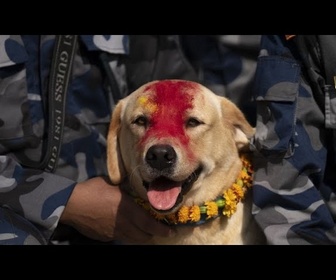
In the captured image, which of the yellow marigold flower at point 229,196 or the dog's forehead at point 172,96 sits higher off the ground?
the dog's forehead at point 172,96

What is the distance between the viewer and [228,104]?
2.30 meters

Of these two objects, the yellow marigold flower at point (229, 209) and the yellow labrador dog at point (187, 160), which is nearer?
the yellow labrador dog at point (187, 160)

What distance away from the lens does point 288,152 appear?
2.13m

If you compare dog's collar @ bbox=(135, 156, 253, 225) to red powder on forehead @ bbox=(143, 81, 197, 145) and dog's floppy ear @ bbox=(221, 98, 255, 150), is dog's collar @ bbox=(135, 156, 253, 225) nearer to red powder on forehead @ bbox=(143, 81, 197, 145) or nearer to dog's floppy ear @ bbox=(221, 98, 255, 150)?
dog's floppy ear @ bbox=(221, 98, 255, 150)

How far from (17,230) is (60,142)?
509 mm

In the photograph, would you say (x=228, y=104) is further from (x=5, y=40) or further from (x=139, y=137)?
(x=5, y=40)

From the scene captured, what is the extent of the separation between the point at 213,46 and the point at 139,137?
2.63ft

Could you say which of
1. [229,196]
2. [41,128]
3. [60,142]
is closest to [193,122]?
[229,196]

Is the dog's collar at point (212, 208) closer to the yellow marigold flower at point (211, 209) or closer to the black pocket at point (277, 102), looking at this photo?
the yellow marigold flower at point (211, 209)

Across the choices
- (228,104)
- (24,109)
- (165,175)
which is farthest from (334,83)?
(24,109)

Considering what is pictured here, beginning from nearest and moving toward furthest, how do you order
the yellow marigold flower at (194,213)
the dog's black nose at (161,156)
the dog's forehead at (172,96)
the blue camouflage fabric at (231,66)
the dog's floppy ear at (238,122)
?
the dog's black nose at (161,156), the dog's forehead at (172,96), the yellow marigold flower at (194,213), the dog's floppy ear at (238,122), the blue camouflage fabric at (231,66)

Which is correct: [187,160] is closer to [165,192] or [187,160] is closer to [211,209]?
[165,192]

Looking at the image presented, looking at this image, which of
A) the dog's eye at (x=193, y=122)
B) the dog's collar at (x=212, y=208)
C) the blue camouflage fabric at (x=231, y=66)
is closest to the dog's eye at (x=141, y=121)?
the dog's eye at (x=193, y=122)

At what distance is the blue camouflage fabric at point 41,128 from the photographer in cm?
A: 233
